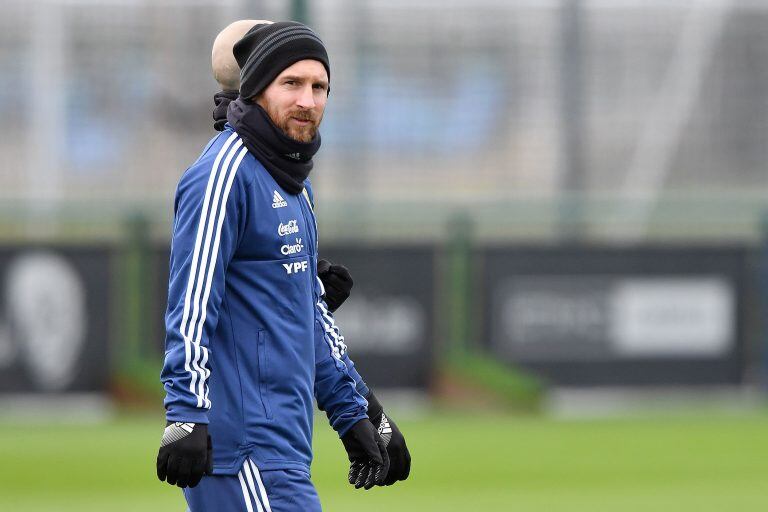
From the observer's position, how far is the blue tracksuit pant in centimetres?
455

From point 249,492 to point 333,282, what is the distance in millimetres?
980

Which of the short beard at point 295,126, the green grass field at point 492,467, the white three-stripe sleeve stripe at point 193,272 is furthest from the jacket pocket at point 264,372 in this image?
the green grass field at point 492,467

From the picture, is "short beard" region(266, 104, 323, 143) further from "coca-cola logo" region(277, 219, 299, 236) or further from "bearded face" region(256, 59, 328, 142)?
"coca-cola logo" region(277, 219, 299, 236)

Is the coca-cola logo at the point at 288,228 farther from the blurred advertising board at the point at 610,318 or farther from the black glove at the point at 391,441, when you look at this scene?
the blurred advertising board at the point at 610,318

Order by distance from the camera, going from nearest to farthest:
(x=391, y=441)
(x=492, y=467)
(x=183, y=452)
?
(x=183, y=452)
(x=391, y=441)
(x=492, y=467)

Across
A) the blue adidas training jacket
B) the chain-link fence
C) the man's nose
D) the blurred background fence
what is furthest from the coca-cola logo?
the chain-link fence

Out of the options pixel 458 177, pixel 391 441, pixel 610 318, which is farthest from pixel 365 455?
pixel 458 177

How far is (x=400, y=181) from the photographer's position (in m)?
21.6

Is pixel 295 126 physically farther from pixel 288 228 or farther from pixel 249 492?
pixel 249 492

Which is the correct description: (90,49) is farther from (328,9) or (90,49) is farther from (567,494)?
(567,494)

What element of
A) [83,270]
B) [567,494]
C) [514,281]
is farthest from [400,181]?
[567,494]

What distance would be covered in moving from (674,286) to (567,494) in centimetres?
662

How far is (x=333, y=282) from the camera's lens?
17.5ft

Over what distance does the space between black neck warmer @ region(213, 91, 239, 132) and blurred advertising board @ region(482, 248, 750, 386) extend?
11.8 metres
